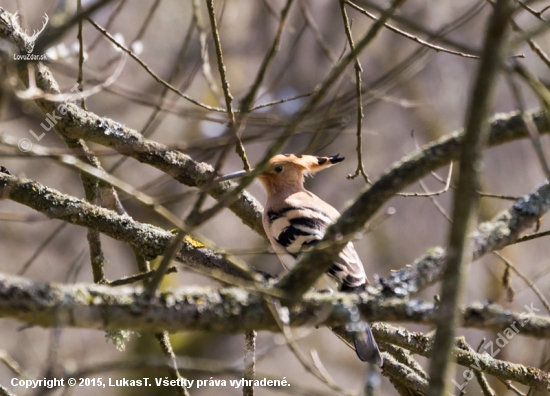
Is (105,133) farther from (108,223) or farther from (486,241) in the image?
(486,241)

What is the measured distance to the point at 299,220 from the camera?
12.3 ft

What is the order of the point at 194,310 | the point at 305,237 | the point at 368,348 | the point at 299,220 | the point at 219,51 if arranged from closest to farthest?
the point at 194,310, the point at 368,348, the point at 219,51, the point at 305,237, the point at 299,220

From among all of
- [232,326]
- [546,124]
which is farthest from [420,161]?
[232,326]

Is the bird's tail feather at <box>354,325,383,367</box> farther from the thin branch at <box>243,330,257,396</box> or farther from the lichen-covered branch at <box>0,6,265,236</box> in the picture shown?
the lichen-covered branch at <box>0,6,265,236</box>

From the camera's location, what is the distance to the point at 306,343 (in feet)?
25.2

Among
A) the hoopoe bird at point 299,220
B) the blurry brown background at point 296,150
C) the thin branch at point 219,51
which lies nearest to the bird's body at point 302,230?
the hoopoe bird at point 299,220

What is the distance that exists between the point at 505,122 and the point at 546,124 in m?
0.15

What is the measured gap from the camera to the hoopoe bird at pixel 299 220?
3275 millimetres

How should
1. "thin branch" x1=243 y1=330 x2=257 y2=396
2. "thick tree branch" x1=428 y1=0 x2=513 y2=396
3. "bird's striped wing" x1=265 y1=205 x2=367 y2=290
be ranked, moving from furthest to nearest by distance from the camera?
"bird's striped wing" x1=265 y1=205 x2=367 y2=290, "thin branch" x1=243 y1=330 x2=257 y2=396, "thick tree branch" x1=428 y1=0 x2=513 y2=396

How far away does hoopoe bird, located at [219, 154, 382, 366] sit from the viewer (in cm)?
328

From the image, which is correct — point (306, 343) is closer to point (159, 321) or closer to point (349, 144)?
point (349, 144)

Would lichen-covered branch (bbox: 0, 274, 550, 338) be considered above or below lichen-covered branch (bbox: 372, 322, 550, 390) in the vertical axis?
below

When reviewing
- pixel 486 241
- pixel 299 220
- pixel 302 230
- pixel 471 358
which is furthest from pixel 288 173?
pixel 486 241

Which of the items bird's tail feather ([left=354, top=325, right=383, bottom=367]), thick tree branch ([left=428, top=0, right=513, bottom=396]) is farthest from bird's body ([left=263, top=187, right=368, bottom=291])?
thick tree branch ([left=428, top=0, right=513, bottom=396])
